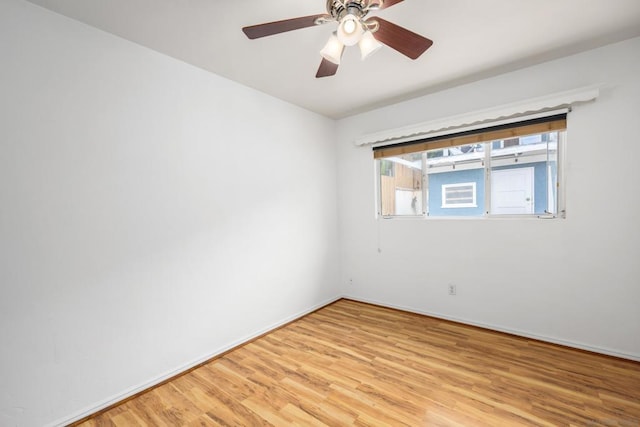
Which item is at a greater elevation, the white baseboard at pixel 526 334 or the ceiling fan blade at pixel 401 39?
the ceiling fan blade at pixel 401 39

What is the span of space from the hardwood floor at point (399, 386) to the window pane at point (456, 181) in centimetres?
131

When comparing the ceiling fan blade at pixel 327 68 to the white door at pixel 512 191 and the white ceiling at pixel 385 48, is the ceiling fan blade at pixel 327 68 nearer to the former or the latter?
the white ceiling at pixel 385 48

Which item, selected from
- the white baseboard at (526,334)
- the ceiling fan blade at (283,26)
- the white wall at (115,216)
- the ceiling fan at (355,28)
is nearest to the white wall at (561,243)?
the white baseboard at (526,334)

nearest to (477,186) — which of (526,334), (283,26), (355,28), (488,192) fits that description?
(488,192)

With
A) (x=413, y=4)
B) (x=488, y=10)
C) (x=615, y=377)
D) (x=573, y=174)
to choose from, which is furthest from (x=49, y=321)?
(x=573, y=174)

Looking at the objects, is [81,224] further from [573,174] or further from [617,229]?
[617,229]

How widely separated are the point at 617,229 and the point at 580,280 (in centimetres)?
50

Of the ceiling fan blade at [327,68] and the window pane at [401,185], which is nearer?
the ceiling fan blade at [327,68]

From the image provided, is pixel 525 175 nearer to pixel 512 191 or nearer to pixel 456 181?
pixel 512 191

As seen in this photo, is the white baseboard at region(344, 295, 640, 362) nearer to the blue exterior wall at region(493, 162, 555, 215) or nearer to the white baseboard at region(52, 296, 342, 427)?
the blue exterior wall at region(493, 162, 555, 215)

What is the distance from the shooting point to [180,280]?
2.26m

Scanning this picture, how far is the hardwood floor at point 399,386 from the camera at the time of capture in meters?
1.70

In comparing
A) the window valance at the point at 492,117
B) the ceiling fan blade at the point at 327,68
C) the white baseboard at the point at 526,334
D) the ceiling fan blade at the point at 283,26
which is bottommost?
the white baseboard at the point at 526,334

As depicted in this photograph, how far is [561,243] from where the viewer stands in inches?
96.7
